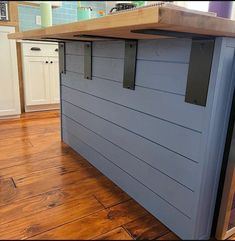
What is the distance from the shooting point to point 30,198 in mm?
1293

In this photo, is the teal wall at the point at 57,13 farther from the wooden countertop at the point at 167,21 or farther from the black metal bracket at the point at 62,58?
the wooden countertop at the point at 167,21

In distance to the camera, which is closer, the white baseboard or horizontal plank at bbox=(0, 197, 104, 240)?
horizontal plank at bbox=(0, 197, 104, 240)

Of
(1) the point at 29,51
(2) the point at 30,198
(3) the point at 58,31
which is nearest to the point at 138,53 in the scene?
(3) the point at 58,31

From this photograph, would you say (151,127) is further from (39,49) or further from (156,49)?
(39,49)

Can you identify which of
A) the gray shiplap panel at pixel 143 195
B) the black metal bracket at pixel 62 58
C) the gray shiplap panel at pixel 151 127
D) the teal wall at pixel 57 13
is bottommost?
the gray shiplap panel at pixel 143 195

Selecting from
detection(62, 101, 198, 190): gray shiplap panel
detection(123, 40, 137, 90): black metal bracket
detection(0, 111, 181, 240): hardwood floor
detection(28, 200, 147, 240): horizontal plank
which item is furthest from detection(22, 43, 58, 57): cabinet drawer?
detection(28, 200, 147, 240): horizontal plank

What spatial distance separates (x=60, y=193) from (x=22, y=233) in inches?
13.3

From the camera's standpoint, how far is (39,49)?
2.96 metres

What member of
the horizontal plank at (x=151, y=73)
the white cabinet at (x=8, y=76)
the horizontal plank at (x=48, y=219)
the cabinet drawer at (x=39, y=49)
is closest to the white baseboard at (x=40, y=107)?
the white cabinet at (x=8, y=76)

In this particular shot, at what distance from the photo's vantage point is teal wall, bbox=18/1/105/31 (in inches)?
125

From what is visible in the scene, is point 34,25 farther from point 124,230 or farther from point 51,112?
point 124,230

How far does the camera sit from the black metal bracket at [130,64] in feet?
3.86

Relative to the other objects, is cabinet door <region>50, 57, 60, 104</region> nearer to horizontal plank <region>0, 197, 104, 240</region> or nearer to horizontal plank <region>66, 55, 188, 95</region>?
horizontal plank <region>66, 55, 188, 95</region>

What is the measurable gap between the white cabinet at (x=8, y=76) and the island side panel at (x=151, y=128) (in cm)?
133
